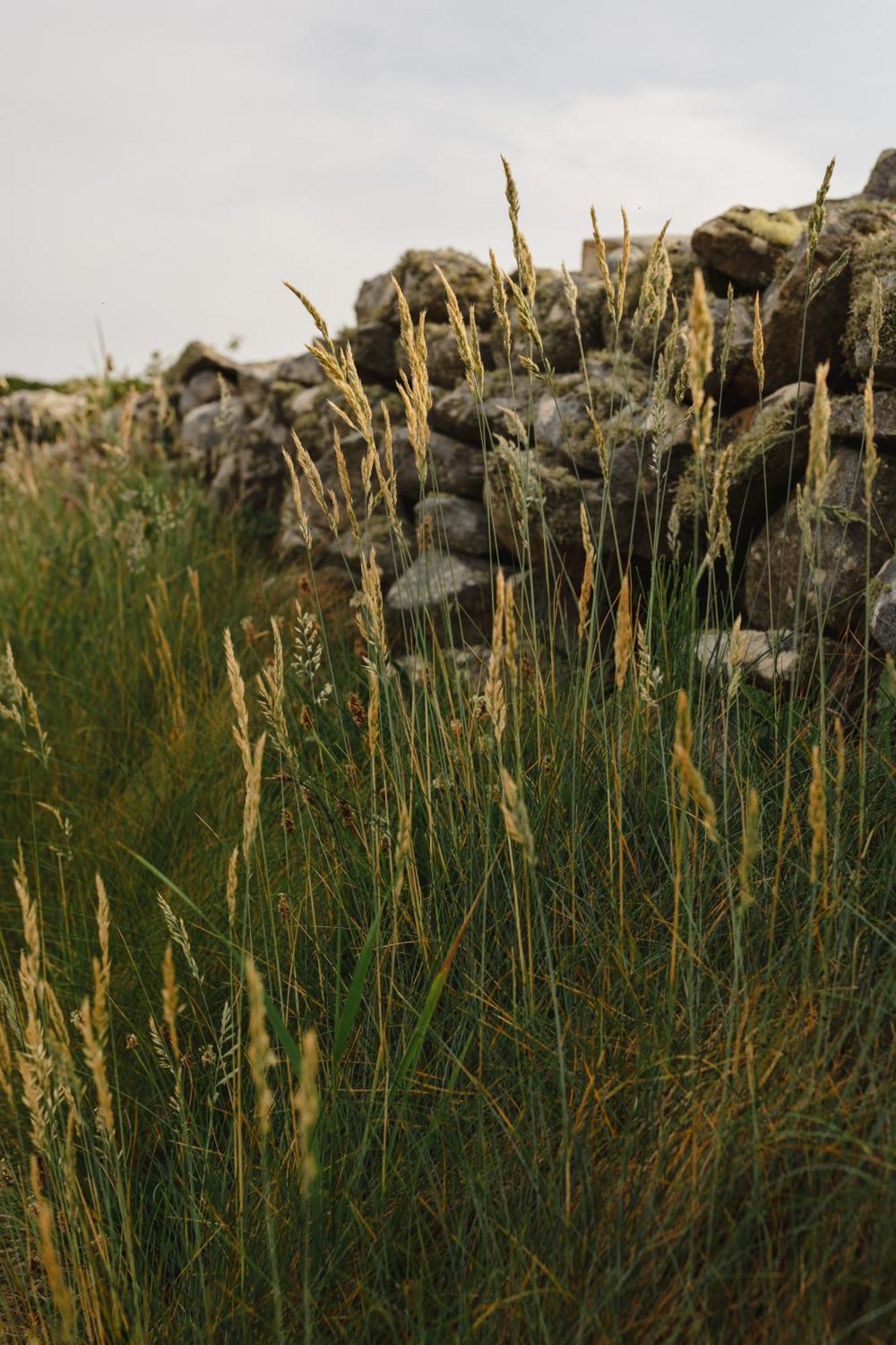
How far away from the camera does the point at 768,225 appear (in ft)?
12.9

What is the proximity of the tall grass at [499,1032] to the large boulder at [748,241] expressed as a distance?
161cm

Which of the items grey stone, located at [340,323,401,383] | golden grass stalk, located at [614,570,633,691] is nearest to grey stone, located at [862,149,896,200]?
grey stone, located at [340,323,401,383]

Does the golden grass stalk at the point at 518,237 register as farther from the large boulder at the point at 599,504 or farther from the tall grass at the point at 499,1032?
the large boulder at the point at 599,504

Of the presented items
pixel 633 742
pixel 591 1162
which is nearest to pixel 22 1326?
pixel 591 1162

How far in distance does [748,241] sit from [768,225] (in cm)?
10

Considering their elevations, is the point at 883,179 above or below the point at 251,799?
above

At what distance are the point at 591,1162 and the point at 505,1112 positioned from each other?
0.22 meters

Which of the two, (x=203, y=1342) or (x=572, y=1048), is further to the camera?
(x=572, y=1048)

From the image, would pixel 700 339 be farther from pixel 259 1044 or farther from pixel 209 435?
pixel 209 435

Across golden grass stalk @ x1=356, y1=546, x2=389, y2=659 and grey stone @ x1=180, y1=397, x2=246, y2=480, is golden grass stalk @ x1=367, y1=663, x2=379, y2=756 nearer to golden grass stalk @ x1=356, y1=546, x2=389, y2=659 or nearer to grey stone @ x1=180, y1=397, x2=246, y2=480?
golden grass stalk @ x1=356, y1=546, x2=389, y2=659

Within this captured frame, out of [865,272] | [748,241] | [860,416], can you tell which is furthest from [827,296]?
[748,241]

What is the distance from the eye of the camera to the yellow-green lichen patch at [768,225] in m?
3.93

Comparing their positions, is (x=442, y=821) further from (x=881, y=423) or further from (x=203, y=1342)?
(x=881, y=423)

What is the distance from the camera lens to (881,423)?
314 centimetres
